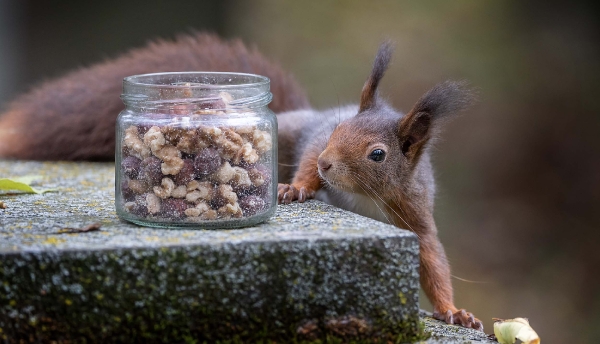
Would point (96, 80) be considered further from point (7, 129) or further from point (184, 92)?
point (184, 92)

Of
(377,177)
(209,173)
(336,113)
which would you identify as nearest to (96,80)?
(336,113)

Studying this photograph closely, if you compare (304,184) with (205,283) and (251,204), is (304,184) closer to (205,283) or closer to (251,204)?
(251,204)

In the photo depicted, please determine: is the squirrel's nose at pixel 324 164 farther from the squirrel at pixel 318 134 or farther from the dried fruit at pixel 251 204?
the dried fruit at pixel 251 204

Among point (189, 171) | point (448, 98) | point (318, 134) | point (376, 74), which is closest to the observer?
point (189, 171)

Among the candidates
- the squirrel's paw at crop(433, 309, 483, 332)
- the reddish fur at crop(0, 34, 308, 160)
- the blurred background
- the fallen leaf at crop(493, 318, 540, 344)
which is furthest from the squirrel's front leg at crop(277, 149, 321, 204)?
the blurred background

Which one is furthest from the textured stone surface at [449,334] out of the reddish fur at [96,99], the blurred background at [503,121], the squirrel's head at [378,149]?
the blurred background at [503,121]

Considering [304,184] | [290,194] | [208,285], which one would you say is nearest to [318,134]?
[304,184]
